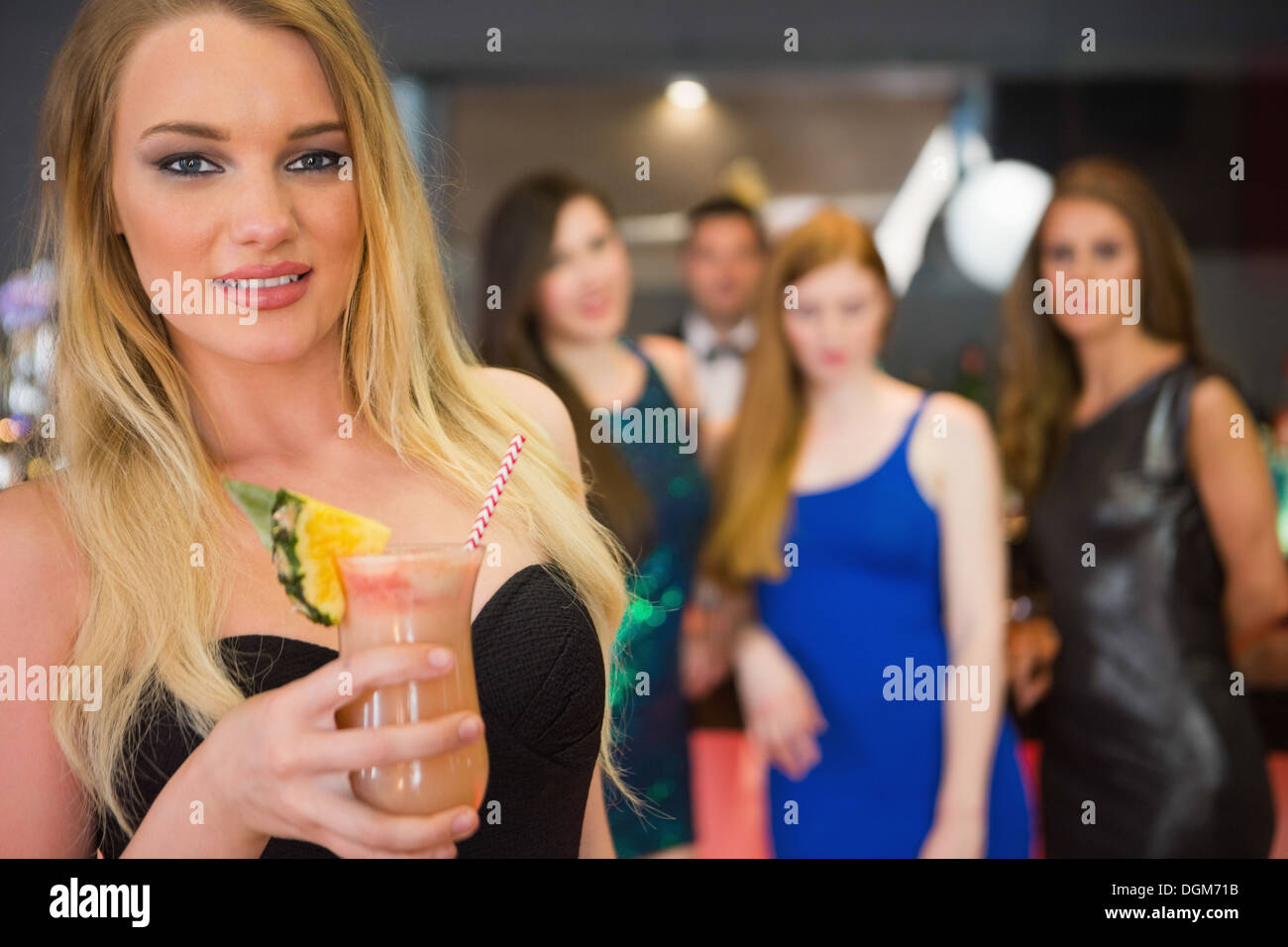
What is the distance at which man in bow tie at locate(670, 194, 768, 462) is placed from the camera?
372 centimetres

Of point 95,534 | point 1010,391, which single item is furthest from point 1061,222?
point 95,534

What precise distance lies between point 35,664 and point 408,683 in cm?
39

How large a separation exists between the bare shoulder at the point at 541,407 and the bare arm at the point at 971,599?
1.31 metres

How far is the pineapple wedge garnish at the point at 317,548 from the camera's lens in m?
1.14

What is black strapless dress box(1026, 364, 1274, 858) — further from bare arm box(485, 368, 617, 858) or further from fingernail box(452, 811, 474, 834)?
fingernail box(452, 811, 474, 834)

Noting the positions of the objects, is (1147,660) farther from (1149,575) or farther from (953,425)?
(953,425)

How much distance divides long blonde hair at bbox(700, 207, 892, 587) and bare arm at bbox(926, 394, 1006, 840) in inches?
13.7

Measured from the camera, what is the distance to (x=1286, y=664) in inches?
161

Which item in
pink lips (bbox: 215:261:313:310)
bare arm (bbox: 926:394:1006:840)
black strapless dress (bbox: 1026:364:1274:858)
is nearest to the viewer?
pink lips (bbox: 215:261:313:310)

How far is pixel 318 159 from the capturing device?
1.37 meters

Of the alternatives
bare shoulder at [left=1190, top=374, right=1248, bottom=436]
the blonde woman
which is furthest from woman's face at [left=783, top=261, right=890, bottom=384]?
the blonde woman

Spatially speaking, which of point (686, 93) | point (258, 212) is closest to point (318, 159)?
point (258, 212)

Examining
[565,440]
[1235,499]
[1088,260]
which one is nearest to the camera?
[565,440]

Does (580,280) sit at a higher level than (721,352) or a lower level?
lower
